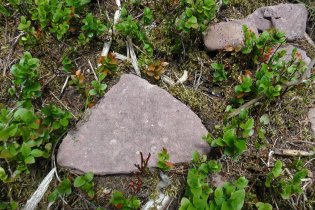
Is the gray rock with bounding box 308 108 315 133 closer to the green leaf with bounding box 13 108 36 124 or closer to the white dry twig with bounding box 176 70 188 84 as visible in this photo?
Answer: the white dry twig with bounding box 176 70 188 84

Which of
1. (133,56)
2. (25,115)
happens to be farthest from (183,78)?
Result: (25,115)

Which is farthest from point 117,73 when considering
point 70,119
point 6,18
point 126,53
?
point 6,18

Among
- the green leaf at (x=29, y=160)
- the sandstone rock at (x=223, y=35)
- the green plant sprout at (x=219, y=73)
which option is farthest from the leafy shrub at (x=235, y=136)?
the green leaf at (x=29, y=160)

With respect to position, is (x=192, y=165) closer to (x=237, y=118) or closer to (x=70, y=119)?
(x=237, y=118)

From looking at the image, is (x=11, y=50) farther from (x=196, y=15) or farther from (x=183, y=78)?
(x=196, y=15)

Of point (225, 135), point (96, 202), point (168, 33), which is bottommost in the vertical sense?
point (96, 202)

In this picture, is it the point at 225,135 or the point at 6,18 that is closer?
the point at 225,135

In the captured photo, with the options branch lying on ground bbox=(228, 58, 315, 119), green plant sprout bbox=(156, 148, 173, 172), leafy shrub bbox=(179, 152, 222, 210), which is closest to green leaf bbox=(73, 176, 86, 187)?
green plant sprout bbox=(156, 148, 173, 172)
